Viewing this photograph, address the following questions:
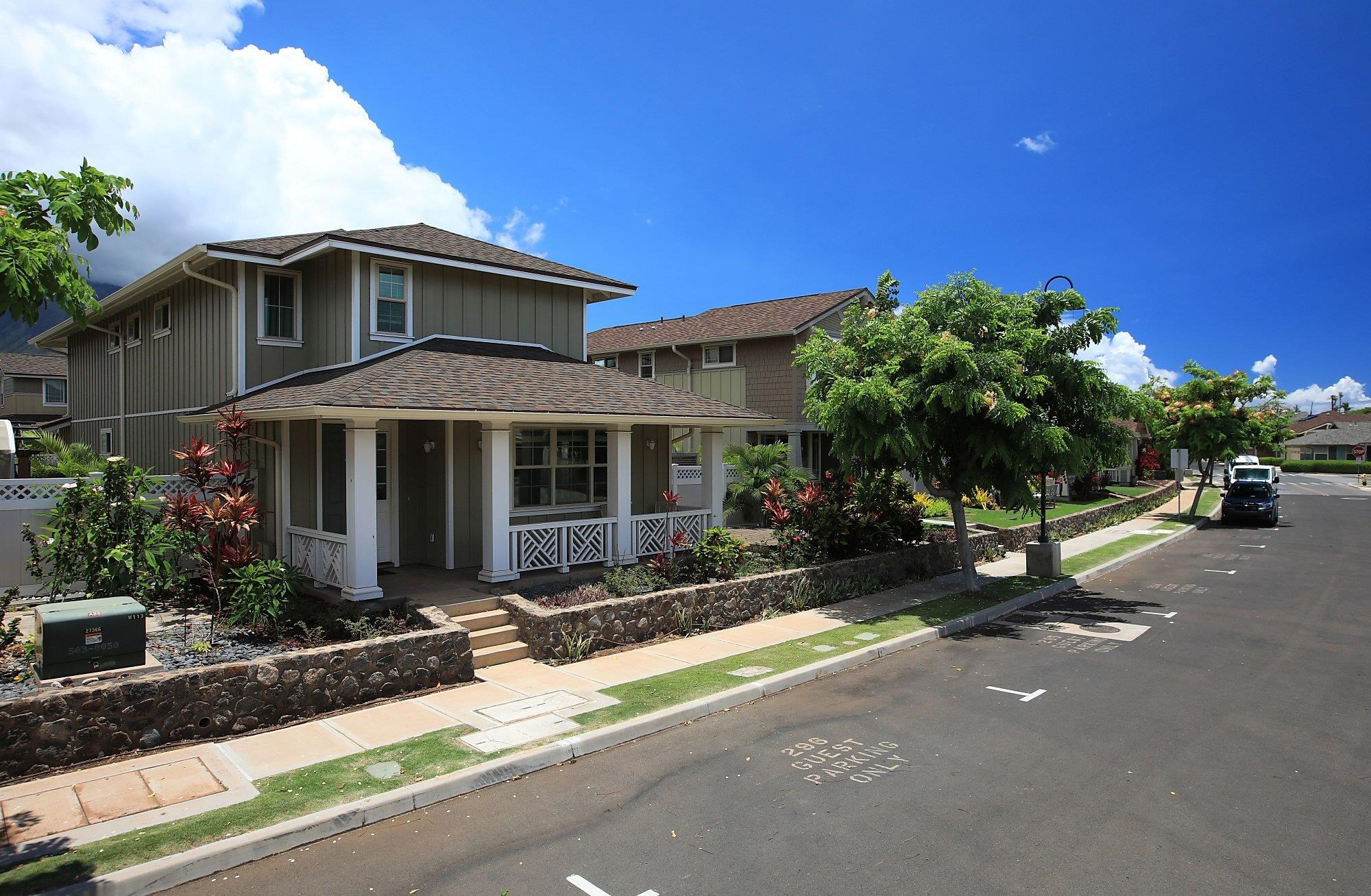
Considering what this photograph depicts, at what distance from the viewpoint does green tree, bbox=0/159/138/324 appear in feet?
15.6

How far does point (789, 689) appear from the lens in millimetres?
9219

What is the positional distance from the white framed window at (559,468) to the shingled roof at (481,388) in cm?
110

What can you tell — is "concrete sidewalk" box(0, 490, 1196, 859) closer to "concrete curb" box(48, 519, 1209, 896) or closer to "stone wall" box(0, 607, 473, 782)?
"stone wall" box(0, 607, 473, 782)

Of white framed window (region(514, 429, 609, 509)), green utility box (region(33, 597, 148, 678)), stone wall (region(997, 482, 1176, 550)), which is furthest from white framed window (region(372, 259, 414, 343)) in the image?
stone wall (region(997, 482, 1176, 550))

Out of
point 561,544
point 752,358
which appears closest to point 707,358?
point 752,358

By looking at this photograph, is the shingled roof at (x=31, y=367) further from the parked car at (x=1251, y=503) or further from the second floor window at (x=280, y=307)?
the parked car at (x=1251, y=503)

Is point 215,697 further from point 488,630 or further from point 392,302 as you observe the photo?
point 392,302

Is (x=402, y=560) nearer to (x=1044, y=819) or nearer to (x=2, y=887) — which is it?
(x=2, y=887)

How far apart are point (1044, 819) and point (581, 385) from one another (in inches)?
391

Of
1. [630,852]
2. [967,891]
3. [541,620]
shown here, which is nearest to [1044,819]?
[967,891]

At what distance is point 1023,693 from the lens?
29.7ft

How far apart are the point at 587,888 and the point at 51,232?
5.54 m

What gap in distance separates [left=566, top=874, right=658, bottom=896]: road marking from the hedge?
3754 inches

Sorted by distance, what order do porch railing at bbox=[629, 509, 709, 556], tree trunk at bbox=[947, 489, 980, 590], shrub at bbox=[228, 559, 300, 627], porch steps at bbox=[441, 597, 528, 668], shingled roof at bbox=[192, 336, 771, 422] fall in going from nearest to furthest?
shrub at bbox=[228, 559, 300, 627]
porch steps at bbox=[441, 597, 528, 668]
shingled roof at bbox=[192, 336, 771, 422]
porch railing at bbox=[629, 509, 709, 556]
tree trunk at bbox=[947, 489, 980, 590]
